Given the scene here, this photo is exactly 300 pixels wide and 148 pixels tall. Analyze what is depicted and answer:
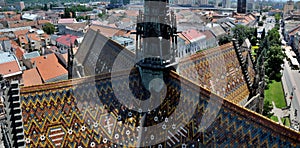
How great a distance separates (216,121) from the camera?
15359 mm

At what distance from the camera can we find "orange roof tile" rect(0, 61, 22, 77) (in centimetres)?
6256

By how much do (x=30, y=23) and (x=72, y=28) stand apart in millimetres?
38164

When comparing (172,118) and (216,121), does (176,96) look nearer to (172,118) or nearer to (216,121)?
(172,118)

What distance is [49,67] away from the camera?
64.9m

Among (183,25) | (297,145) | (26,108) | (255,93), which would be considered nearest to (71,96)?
(26,108)

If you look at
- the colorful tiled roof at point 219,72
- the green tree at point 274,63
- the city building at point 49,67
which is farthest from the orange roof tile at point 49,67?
the green tree at point 274,63

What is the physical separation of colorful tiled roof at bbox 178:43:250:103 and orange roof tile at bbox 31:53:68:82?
153 feet

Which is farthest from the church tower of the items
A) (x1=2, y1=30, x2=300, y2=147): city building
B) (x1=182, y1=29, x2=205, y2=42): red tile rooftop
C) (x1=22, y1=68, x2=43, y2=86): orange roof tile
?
(x1=182, y1=29, x2=205, y2=42): red tile rooftop

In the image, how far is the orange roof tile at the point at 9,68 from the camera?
62.6 metres

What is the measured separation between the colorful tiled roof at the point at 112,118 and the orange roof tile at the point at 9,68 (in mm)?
52851

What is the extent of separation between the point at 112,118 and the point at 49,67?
52186 millimetres

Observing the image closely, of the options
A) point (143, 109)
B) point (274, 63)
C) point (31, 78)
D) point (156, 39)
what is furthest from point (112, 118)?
point (274, 63)

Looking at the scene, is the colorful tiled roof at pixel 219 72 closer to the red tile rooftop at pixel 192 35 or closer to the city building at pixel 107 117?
the city building at pixel 107 117

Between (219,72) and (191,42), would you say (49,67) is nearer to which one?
(191,42)
